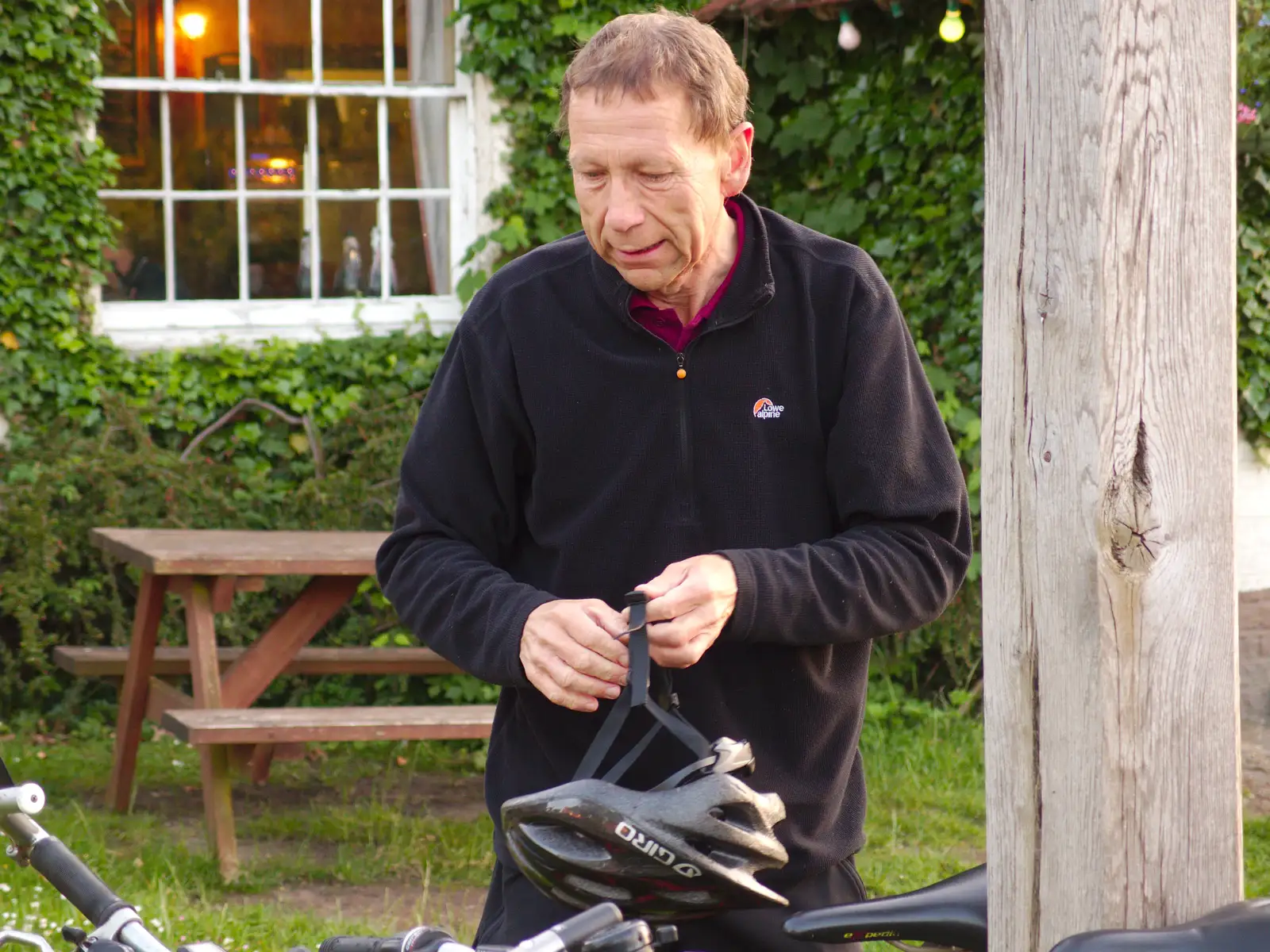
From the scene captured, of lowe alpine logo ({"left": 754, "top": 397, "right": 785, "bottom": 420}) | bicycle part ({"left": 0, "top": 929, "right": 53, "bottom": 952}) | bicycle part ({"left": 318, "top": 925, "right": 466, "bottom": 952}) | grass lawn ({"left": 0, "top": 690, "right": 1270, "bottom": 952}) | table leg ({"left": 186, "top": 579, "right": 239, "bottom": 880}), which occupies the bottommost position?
grass lawn ({"left": 0, "top": 690, "right": 1270, "bottom": 952})

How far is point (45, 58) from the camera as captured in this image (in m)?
6.67

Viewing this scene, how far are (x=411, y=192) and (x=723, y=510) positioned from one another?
18.6 feet

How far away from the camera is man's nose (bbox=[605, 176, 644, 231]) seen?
6.63 ft

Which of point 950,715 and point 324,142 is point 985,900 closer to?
point 950,715

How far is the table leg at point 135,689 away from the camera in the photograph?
5609mm

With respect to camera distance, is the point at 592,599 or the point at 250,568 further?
the point at 250,568

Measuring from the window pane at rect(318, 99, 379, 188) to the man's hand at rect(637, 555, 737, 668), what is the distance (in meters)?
5.90

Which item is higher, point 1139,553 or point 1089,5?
point 1089,5

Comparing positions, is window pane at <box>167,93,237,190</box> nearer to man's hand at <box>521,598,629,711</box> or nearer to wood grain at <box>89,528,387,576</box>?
wood grain at <box>89,528,387,576</box>

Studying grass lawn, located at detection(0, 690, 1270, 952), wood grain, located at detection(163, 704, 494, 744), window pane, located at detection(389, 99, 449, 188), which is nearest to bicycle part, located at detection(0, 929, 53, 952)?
grass lawn, located at detection(0, 690, 1270, 952)

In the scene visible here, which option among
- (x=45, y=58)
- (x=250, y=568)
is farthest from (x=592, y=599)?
(x=45, y=58)

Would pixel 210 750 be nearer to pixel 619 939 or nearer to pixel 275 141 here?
pixel 275 141

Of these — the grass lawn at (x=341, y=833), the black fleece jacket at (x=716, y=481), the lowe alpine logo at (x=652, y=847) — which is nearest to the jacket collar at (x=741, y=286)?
the black fleece jacket at (x=716, y=481)

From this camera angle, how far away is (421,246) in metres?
7.60
